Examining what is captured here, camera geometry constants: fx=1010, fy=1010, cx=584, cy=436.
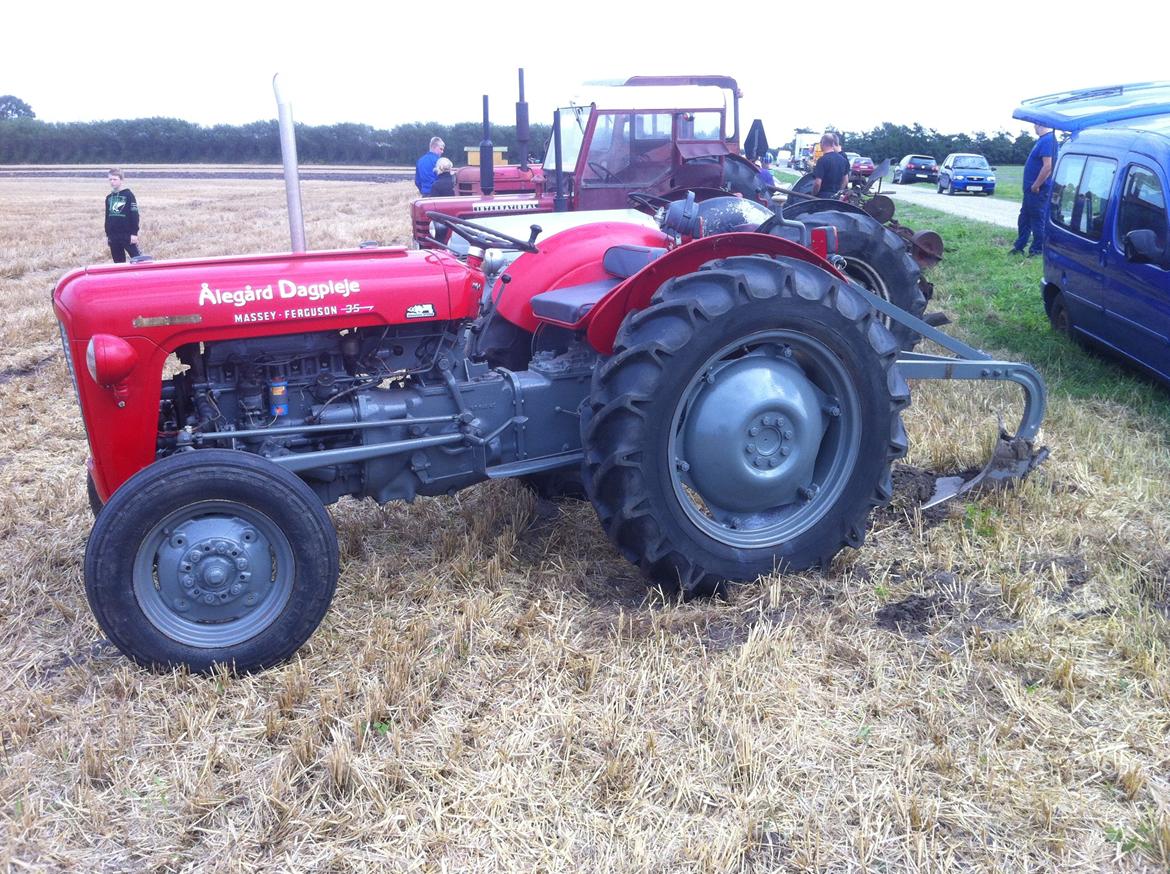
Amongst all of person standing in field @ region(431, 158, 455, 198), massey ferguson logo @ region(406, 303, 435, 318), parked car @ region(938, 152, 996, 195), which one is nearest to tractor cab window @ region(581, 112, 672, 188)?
person standing in field @ region(431, 158, 455, 198)

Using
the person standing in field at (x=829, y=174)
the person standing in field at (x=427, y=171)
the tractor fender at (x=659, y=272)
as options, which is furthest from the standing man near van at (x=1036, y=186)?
the tractor fender at (x=659, y=272)

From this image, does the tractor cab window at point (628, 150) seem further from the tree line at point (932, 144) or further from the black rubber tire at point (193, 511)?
the tree line at point (932, 144)

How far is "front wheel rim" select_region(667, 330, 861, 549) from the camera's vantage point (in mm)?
3449

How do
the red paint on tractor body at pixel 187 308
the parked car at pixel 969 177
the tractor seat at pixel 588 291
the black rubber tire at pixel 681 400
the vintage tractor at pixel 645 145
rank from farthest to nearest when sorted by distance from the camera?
the parked car at pixel 969 177 < the vintage tractor at pixel 645 145 < the tractor seat at pixel 588 291 < the black rubber tire at pixel 681 400 < the red paint on tractor body at pixel 187 308

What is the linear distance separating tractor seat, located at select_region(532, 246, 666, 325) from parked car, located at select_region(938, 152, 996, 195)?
26480 millimetres

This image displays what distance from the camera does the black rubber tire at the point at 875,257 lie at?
6.10 meters

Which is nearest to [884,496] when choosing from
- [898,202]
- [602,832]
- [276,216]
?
[602,832]

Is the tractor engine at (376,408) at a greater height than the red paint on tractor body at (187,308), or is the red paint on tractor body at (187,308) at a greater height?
the red paint on tractor body at (187,308)

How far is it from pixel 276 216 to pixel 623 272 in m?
17.1

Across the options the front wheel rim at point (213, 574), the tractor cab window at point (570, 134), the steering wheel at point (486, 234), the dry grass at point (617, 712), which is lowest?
the dry grass at point (617, 712)

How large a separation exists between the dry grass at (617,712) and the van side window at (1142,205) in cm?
211

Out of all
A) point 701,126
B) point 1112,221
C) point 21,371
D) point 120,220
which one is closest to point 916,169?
point 701,126

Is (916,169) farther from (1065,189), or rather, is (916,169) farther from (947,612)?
(947,612)

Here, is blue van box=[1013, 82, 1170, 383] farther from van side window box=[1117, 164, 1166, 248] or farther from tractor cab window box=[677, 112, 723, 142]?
tractor cab window box=[677, 112, 723, 142]
